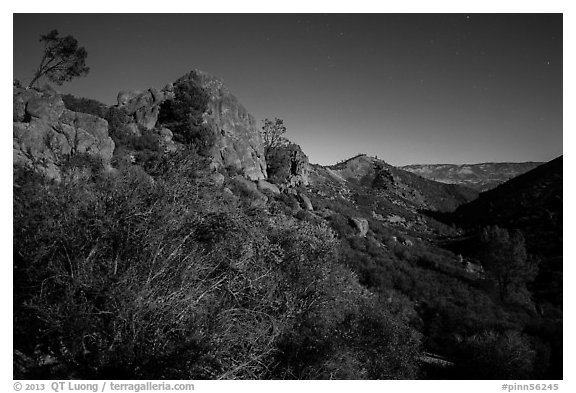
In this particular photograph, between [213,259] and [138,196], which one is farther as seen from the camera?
[213,259]

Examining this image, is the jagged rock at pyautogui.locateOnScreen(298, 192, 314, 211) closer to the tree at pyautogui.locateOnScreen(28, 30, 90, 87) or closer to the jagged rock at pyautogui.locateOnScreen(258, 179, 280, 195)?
the jagged rock at pyautogui.locateOnScreen(258, 179, 280, 195)

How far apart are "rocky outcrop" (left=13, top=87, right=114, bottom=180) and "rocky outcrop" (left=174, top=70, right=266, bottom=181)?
14.3 meters

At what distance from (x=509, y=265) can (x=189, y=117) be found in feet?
137

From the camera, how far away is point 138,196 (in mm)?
8445

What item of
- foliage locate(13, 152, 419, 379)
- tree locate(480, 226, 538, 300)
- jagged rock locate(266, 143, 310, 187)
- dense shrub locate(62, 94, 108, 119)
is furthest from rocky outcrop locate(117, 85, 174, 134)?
tree locate(480, 226, 538, 300)

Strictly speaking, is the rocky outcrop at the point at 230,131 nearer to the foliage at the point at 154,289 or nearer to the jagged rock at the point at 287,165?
the jagged rock at the point at 287,165

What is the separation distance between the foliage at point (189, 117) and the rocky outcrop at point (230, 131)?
1241 millimetres

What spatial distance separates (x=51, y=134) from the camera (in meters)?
13.1

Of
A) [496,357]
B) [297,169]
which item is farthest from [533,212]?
[496,357]

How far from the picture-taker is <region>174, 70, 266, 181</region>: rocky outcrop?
3312cm

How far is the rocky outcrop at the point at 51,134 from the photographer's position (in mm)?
11227
